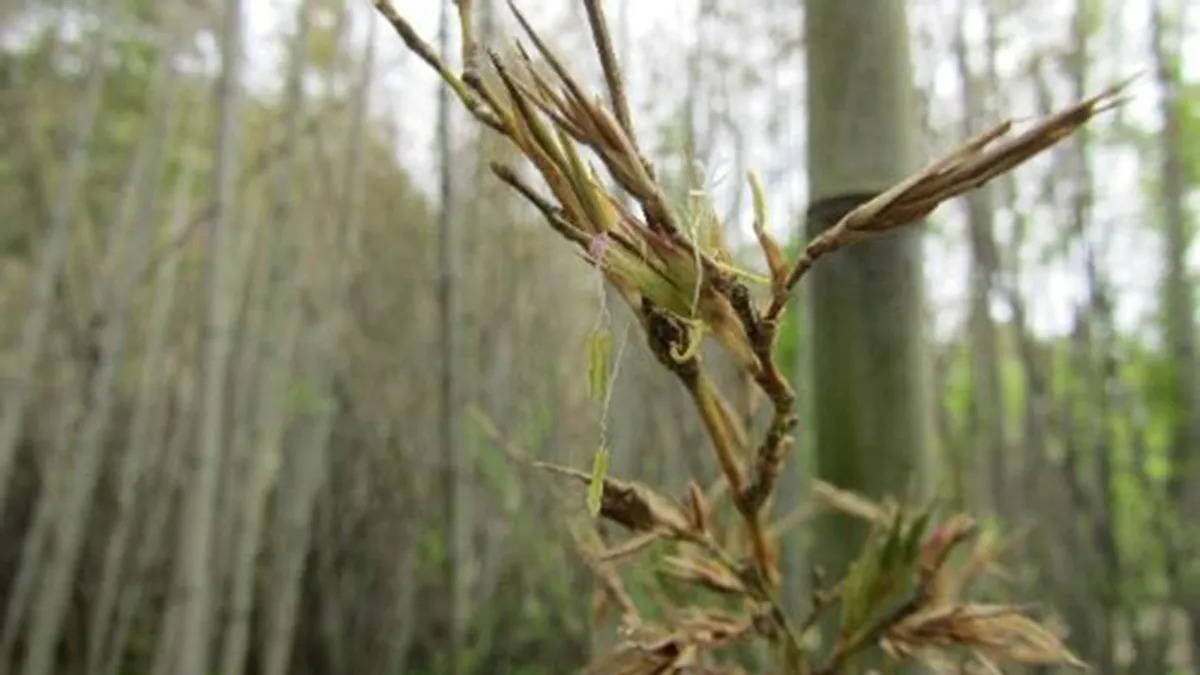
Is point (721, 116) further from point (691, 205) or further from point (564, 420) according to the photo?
point (691, 205)

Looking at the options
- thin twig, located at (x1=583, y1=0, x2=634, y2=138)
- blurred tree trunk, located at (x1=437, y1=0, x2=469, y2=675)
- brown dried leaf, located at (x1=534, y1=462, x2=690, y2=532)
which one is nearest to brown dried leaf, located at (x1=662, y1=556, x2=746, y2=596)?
brown dried leaf, located at (x1=534, y1=462, x2=690, y2=532)

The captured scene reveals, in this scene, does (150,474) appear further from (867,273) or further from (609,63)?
(609,63)

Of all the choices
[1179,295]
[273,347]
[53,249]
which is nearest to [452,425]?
[273,347]

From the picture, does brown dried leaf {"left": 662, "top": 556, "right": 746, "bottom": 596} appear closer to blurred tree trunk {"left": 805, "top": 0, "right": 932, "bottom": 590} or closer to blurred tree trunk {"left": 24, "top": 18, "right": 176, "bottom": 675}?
blurred tree trunk {"left": 805, "top": 0, "right": 932, "bottom": 590}

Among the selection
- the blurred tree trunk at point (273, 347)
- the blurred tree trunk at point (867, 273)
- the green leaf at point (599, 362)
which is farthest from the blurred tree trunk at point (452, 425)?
the green leaf at point (599, 362)

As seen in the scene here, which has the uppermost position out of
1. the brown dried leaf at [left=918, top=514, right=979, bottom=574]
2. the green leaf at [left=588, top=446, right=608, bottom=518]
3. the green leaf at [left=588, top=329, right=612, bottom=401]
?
the green leaf at [left=588, top=329, right=612, bottom=401]
